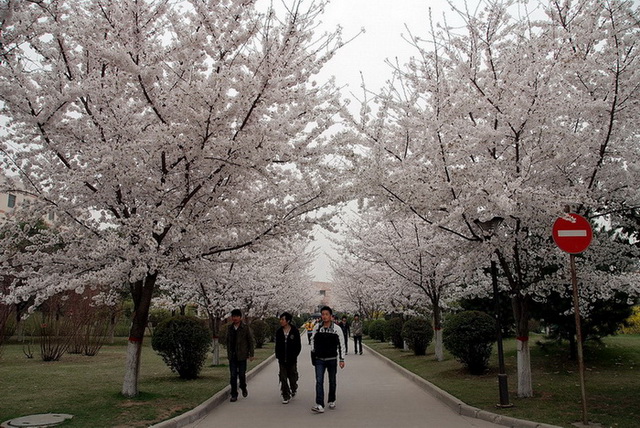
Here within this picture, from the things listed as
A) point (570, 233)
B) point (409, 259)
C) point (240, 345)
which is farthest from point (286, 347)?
point (409, 259)

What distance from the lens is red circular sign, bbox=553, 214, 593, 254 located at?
753 centimetres

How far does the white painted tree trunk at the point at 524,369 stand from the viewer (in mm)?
9125

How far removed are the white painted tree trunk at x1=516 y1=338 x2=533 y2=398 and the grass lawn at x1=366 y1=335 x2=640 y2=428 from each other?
0.20 meters

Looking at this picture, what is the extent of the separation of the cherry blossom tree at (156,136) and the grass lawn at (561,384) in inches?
186

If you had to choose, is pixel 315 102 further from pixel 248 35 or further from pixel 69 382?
pixel 69 382

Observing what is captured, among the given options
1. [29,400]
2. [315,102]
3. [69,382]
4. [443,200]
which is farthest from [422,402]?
[69,382]

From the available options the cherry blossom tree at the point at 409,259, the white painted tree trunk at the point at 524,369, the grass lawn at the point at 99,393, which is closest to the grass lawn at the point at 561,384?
the white painted tree trunk at the point at 524,369

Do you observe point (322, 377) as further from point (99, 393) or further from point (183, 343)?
point (183, 343)

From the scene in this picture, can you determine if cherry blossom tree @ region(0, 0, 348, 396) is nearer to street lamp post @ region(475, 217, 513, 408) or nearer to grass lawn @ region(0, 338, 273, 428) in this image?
grass lawn @ region(0, 338, 273, 428)

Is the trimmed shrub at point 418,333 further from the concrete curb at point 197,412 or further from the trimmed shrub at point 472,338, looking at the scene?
the concrete curb at point 197,412

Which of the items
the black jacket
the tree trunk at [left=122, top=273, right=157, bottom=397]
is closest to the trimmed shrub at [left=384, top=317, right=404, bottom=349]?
the black jacket

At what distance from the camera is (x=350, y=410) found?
907cm

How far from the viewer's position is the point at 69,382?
12.1 metres

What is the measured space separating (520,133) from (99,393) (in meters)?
9.04
